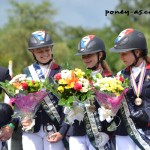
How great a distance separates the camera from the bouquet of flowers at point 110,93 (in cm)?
751

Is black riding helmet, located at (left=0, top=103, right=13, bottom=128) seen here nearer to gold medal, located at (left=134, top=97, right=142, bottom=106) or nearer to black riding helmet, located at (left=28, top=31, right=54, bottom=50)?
black riding helmet, located at (left=28, top=31, right=54, bottom=50)

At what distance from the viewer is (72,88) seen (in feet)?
24.8

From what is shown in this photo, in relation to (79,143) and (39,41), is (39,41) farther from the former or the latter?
(79,143)

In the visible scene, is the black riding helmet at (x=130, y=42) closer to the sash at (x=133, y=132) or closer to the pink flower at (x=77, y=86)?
the sash at (x=133, y=132)

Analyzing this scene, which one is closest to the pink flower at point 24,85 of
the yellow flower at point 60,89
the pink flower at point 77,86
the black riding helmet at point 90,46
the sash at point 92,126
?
the yellow flower at point 60,89

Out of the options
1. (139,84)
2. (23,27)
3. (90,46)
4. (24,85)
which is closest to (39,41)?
(90,46)

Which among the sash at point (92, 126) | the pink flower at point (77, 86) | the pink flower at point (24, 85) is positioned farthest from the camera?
the sash at point (92, 126)

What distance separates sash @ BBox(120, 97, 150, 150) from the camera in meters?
7.73

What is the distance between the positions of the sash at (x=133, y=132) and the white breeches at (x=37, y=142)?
117cm

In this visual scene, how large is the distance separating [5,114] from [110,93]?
1.65 meters

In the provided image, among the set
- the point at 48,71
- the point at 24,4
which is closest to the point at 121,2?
the point at 24,4

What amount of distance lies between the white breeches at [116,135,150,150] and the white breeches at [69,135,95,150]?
0.42 metres

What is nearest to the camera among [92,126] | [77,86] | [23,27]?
[77,86]

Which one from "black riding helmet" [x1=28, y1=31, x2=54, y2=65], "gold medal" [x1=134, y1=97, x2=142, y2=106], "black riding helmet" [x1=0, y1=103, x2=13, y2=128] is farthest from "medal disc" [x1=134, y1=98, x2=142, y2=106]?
"black riding helmet" [x1=0, y1=103, x2=13, y2=128]
